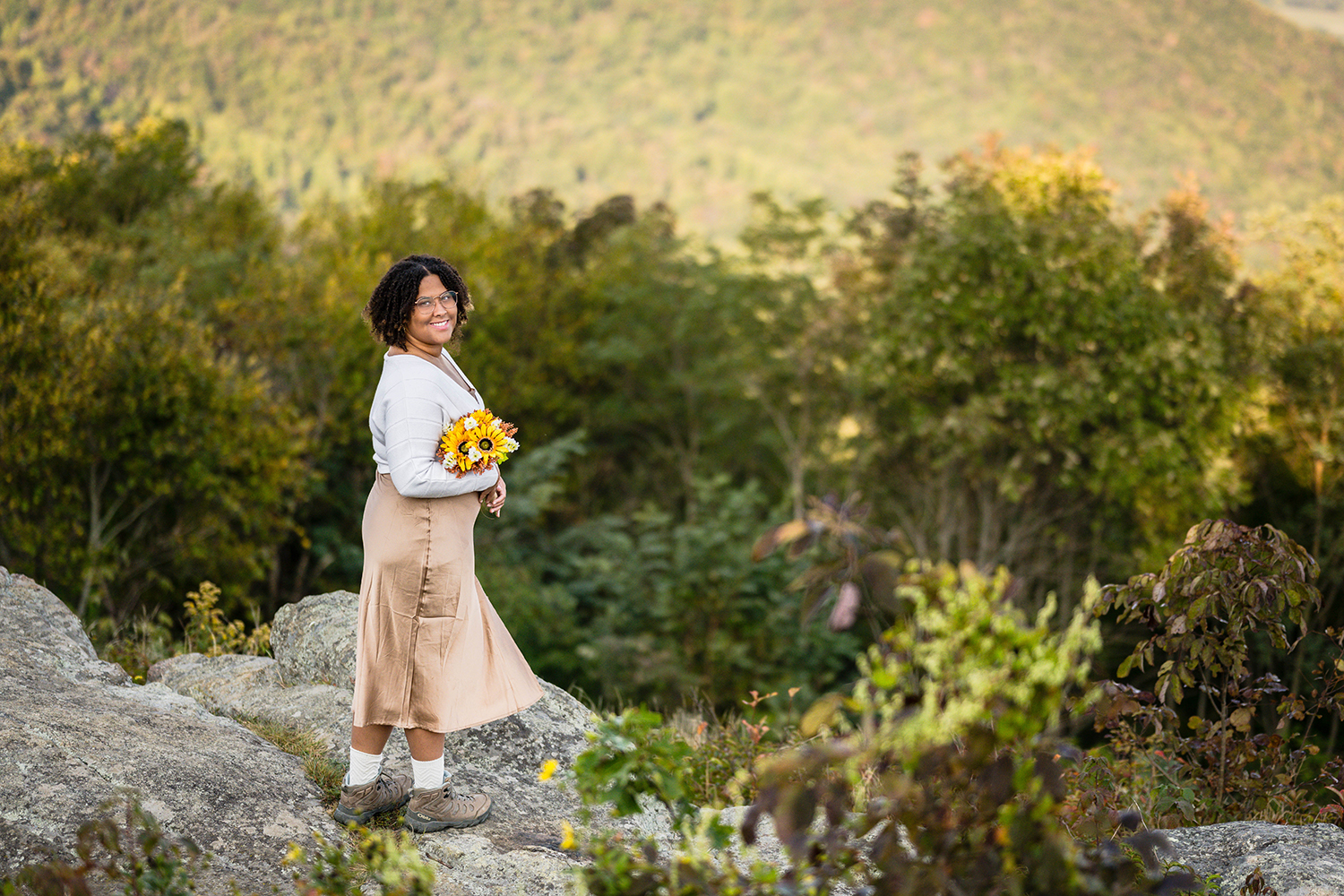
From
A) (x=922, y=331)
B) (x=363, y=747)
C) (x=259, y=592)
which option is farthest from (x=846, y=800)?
(x=259, y=592)

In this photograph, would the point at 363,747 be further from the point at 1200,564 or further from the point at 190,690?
the point at 1200,564

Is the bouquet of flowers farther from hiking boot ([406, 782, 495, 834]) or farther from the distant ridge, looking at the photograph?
the distant ridge

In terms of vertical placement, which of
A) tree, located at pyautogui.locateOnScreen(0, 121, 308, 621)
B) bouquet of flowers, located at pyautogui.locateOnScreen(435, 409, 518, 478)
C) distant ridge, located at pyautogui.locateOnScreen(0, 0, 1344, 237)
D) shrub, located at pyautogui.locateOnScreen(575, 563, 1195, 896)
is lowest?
tree, located at pyautogui.locateOnScreen(0, 121, 308, 621)

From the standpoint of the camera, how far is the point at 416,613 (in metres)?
3.19

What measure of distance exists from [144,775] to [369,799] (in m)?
0.73

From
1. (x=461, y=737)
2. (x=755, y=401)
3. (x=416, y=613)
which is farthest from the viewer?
(x=755, y=401)

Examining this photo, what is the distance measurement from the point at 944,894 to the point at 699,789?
2856 millimetres

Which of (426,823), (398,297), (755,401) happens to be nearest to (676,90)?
(755,401)

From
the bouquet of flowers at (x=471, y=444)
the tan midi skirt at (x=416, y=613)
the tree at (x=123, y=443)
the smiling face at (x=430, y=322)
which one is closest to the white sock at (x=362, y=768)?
the tan midi skirt at (x=416, y=613)

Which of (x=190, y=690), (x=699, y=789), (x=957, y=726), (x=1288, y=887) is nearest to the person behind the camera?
(x=957, y=726)

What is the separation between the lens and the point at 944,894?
1.71 metres

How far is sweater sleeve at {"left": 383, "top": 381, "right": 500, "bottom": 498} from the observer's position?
10.00ft

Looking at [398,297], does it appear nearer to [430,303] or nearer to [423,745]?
[430,303]

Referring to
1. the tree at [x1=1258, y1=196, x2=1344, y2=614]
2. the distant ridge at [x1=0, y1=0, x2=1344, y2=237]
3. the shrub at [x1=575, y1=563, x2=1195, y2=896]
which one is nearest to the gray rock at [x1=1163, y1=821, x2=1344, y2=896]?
the shrub at [x1=575, y1=563, x2=1195, y2=896]
